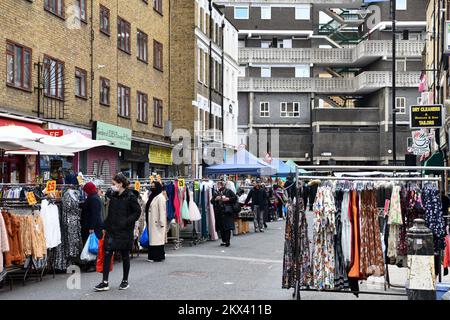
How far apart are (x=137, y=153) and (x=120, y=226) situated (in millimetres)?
23437

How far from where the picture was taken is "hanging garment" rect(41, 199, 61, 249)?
12.9 m

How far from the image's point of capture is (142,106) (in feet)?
118

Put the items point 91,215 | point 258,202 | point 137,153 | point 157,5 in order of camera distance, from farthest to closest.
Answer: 1. point 157,5
2. point 137,153
3. point 258,202
4. point 91,215

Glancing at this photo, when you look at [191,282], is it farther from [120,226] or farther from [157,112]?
[157,112]

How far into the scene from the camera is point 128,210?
1162 cm

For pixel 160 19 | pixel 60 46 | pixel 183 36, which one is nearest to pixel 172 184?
pixel 60 46

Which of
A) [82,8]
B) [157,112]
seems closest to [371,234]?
[82,8]

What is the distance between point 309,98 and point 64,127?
4216cm

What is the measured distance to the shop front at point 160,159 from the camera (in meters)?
37.6

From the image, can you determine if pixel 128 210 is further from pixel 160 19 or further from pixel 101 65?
pixel 160 19

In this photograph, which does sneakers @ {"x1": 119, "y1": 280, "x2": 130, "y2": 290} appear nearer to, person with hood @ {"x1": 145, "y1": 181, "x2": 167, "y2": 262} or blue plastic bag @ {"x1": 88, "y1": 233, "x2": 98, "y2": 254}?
blue plastic bag @ {"x1": 88, "y1": 233, "x2": 98, "y2": 254}

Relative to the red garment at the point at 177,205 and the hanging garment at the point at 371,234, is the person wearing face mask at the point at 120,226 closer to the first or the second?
the hanging garment at the point at 371,234

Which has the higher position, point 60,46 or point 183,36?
point 183,36

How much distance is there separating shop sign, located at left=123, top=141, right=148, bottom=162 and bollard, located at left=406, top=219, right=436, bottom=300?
2459cm
